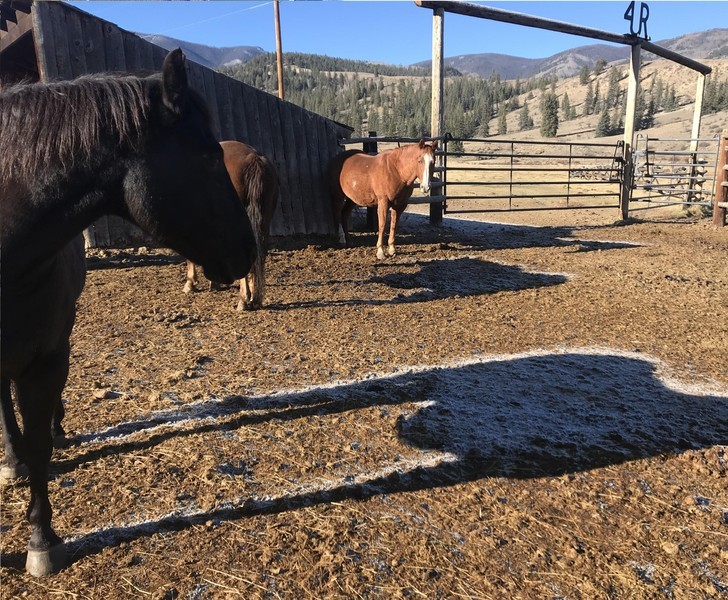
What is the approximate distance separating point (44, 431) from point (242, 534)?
2.89ft

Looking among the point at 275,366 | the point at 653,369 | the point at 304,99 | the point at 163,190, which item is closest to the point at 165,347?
the point at 275,366

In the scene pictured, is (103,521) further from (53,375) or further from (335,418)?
(335,418)

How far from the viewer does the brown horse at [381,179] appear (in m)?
7.38

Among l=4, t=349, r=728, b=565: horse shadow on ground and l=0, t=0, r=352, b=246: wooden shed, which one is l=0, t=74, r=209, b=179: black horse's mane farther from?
l=0, t=0, r=352, b=246: wooden shed

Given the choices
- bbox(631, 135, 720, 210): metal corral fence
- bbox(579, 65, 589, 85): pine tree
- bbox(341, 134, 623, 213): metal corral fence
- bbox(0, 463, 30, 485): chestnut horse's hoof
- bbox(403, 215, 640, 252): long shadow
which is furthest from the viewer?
bbox(579, 65, 589, 85): pine tree

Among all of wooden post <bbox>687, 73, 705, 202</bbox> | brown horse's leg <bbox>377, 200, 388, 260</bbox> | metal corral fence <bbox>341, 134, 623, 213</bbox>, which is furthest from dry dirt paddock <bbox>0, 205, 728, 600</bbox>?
wooden post <bbox>687, 73, 705, 202</bbox>

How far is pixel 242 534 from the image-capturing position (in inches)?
81.7

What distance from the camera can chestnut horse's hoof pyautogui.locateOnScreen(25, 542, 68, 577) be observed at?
1847 millimetres

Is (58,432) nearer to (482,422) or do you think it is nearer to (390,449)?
(390,449)

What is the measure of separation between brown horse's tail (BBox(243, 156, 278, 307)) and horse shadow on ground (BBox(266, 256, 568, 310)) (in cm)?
37

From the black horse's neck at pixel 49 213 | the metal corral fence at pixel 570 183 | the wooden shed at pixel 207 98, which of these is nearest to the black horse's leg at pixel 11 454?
the black horse's neck at pixel 49 213

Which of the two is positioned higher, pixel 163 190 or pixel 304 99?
pixel 304 99

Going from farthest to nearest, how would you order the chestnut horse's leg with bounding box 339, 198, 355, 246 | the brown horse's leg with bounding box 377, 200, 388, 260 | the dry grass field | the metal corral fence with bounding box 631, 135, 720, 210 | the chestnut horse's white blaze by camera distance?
1. the metal corral fence with bounding box 631, 135, 720, 210
2. the chestnut horse's leg with bounding box 339, 198, 355, 246
3. the brown horse's leg with bounding box 377, 200, 388, 260
4. the chestnut horse's white blaze
5. the dry grass field

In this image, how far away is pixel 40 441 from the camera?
6.11ft
